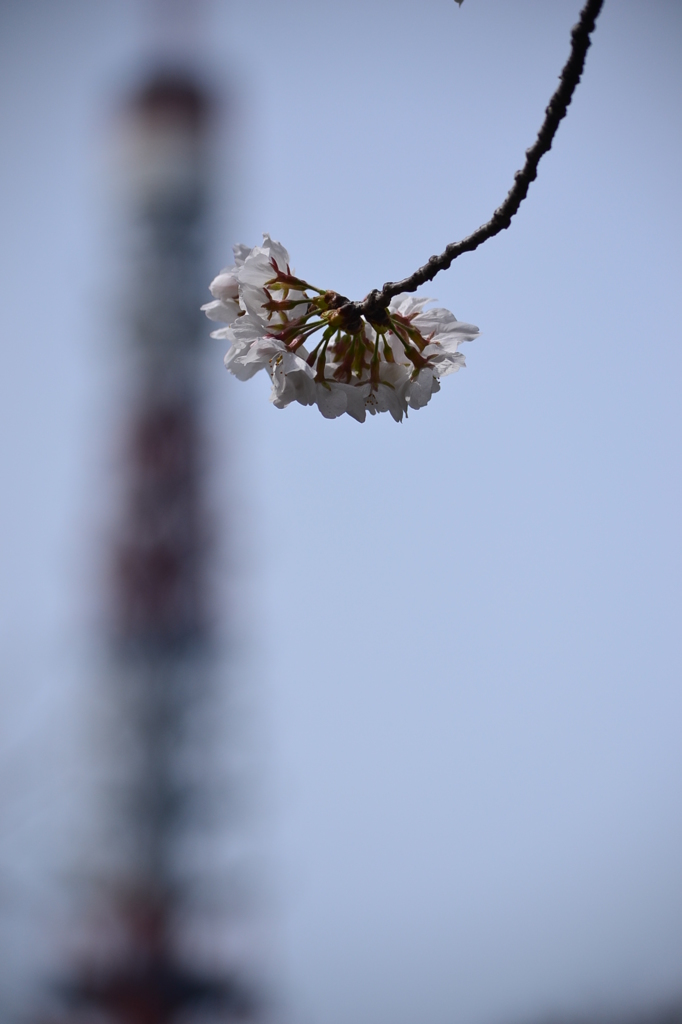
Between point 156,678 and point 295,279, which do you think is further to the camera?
point 156,678

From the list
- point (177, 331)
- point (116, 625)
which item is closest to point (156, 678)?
point (116, 625)

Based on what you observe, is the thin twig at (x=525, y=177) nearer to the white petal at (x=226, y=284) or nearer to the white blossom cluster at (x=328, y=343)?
the white blossom cluster at (x=328, y=343)

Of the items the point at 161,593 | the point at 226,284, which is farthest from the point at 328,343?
the point at 161,593

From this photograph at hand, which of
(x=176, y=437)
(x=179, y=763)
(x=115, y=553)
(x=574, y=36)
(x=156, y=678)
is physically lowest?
(x=574, y=36)

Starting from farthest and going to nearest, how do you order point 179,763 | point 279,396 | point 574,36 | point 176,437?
point 176,437 < point 179,763 < point 279,396 < point 574,36

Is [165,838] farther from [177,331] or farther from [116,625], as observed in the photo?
[177,331]

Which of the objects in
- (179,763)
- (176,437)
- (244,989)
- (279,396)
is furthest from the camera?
(176,437)
